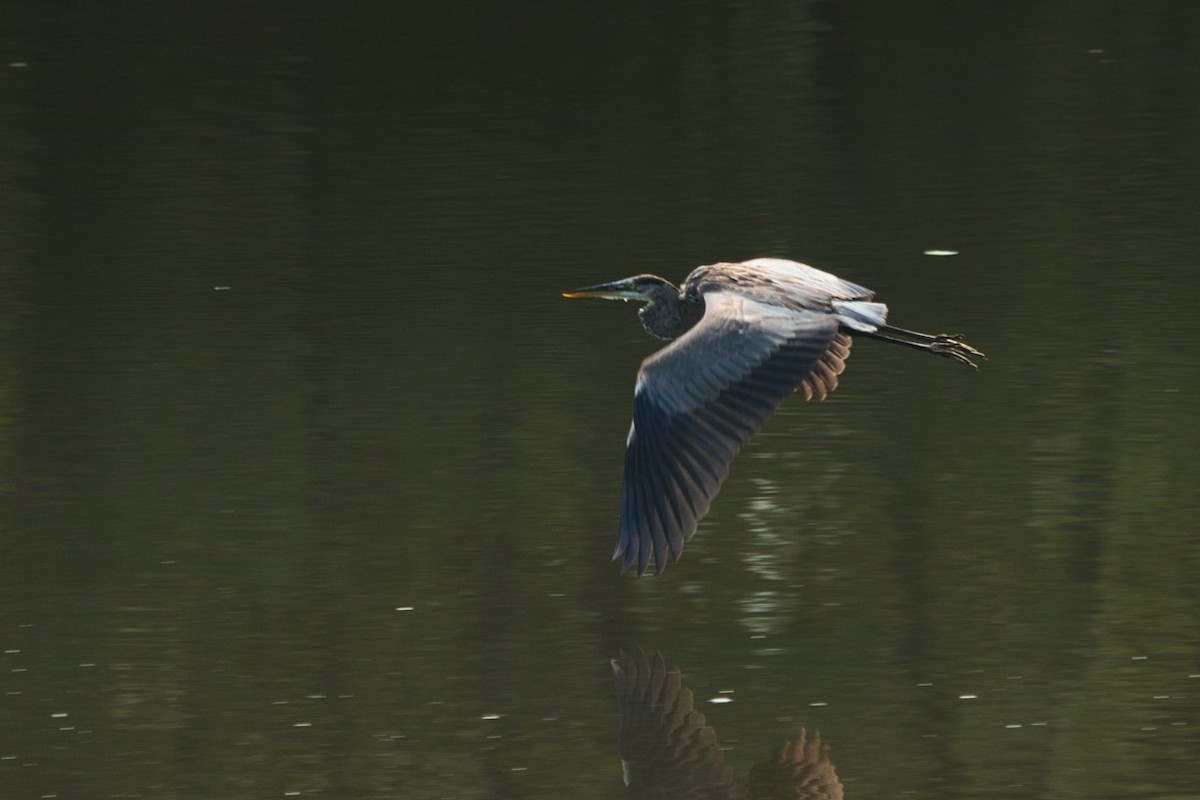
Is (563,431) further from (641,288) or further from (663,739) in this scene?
(663,739)

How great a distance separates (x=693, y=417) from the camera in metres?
5.71

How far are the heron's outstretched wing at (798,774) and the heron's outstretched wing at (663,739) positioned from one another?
2.6 inches

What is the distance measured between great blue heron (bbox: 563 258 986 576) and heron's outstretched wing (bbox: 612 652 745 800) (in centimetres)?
29

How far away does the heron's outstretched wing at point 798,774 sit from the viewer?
481 cm

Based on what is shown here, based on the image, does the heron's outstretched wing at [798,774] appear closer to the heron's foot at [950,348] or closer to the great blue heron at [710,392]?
the great blue heron at [710,392]

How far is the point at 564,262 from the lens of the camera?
992 centimetres

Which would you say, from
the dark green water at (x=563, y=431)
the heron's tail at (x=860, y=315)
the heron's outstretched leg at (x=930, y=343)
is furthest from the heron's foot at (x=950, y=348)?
the heron's tail at (x=860, y=315)

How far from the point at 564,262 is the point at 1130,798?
563 cm

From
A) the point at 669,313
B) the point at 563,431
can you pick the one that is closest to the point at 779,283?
the point at 669,313

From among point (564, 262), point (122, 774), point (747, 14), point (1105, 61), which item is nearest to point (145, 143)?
point (564, 262)

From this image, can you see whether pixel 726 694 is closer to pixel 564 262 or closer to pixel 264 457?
pixel 264 457

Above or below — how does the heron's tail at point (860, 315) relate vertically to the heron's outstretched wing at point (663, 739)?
above

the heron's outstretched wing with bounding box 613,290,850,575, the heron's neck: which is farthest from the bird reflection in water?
the heron's neck

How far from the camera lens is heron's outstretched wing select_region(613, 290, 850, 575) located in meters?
5.60
